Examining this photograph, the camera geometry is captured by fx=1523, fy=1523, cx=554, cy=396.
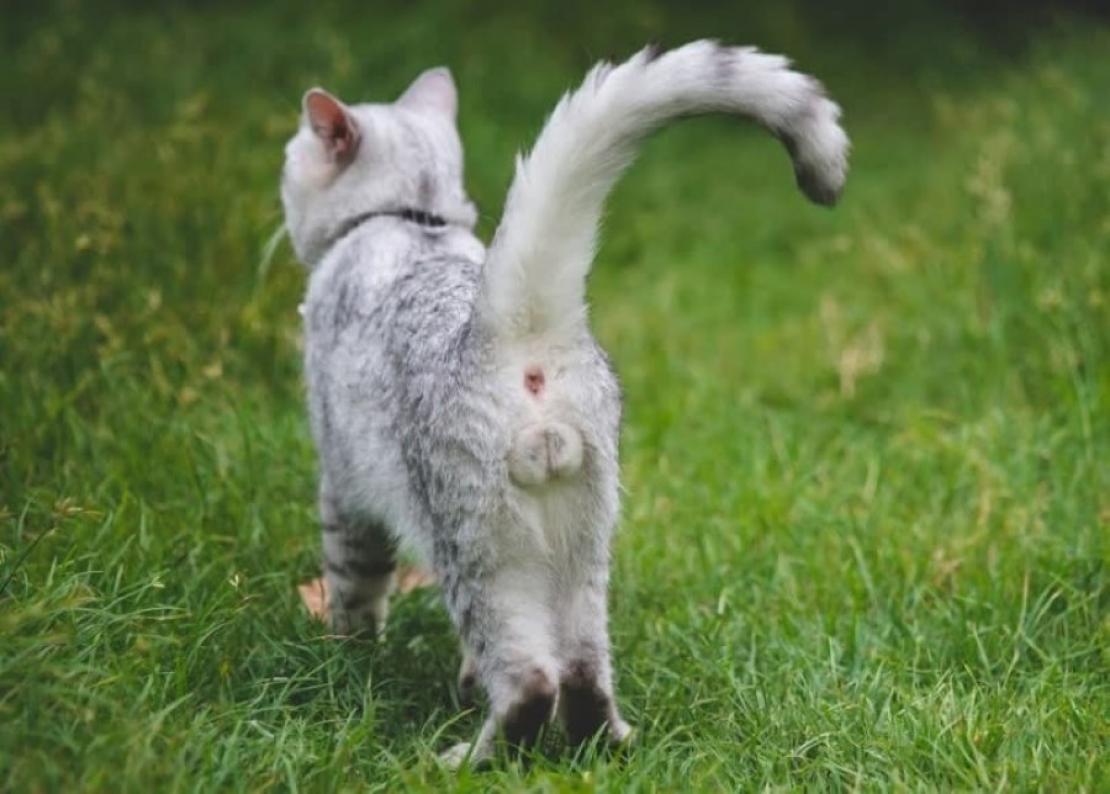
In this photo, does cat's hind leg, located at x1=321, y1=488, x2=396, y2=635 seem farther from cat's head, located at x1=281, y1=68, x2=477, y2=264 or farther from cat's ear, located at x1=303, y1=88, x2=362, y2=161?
cat's ear, located at x1=303, y1=88, x2=362, y2=161

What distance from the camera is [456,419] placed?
2840 millimetres

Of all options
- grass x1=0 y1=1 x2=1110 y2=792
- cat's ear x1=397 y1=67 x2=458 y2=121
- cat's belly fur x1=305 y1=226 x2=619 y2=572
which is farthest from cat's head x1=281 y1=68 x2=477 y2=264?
grass x1=0 y1=1 x2=1110 y2=792

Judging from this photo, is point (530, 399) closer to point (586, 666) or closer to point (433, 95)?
point (586, 666)

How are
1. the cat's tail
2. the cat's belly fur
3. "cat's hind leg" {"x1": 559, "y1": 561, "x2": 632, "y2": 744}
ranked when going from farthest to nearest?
1. "cat's hind leg" {"x1": 559, "y1": 561, "x2": 632, "y2": 744}
2. the cat's belly fur
3. the cat's tail

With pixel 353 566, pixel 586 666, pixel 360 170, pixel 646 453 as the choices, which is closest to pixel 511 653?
pixel 586 666

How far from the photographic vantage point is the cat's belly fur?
2.80 metres

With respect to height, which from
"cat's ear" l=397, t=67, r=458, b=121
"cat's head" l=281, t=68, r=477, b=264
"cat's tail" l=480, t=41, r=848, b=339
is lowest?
"cat's head" l=281, t=68, r=477, b=264

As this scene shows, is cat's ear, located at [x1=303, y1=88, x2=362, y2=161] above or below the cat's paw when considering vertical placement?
above

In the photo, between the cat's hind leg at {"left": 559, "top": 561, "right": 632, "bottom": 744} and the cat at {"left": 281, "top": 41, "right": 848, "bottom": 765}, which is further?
the cat's hind leg at {"left": 559, "top": 561, "right": 632, "bottom": 744}

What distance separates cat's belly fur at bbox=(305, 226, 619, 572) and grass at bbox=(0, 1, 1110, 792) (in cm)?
40

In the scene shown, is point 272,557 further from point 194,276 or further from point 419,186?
point 194,276

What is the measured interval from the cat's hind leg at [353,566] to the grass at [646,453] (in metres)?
0.10

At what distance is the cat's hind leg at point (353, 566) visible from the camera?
356 centimetres

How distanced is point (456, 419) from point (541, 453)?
0.19 metres
